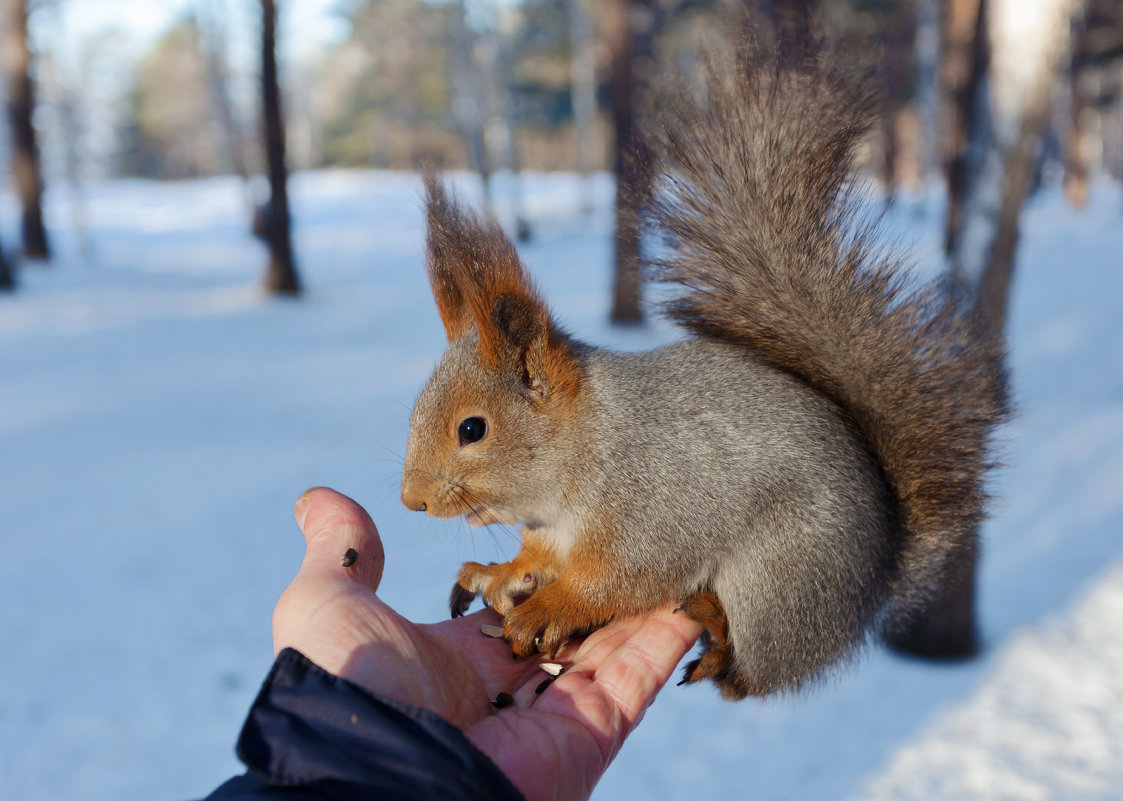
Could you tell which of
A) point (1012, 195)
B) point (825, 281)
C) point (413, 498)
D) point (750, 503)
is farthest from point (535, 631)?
point (1012, 195)

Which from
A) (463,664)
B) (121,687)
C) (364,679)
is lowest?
(121,687)

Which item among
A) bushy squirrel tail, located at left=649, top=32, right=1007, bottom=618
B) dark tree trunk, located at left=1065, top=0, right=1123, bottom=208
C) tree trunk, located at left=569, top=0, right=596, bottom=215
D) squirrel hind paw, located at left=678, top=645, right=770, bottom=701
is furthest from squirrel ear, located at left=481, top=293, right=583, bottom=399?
tree trunk, located at left=569, top=0, right=596, bottom=215

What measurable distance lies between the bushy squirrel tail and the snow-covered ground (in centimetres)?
22

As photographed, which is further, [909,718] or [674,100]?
[909,718]

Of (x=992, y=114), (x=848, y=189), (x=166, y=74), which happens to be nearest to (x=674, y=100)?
(x=848, y=189)

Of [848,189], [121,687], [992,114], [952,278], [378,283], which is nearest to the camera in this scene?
[848,189]

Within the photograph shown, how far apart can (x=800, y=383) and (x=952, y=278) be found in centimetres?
43

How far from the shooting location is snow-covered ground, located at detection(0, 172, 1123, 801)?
2.75m

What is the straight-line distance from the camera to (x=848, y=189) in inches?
51.1

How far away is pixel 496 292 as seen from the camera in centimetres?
130

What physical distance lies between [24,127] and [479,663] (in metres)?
10.0

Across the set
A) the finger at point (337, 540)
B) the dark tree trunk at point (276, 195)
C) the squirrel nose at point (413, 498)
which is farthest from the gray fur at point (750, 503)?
the dark tree trunk at point (276, 195)

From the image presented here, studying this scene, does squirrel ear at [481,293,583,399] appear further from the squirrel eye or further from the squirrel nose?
the squirrel nose

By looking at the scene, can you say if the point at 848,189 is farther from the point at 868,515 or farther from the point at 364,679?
the point at 364,679
